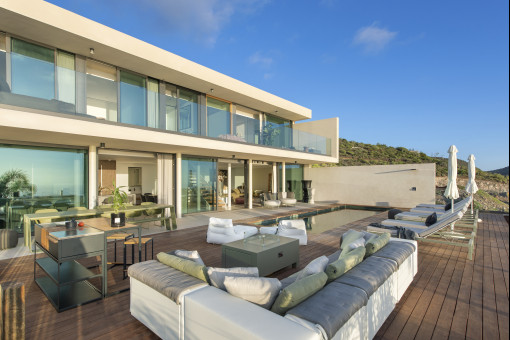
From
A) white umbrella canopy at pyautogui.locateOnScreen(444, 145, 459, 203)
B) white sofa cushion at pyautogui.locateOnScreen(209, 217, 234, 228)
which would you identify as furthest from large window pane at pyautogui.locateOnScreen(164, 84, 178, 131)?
white umbrella canopy at pyautogui.locateOnScreen(444, 145, 459, 203)

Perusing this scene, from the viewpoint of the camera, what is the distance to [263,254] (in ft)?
13.5

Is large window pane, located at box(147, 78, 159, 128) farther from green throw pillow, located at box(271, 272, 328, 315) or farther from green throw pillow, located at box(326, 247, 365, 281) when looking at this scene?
green throw pillow, located at box(271, 272, 328, 315)

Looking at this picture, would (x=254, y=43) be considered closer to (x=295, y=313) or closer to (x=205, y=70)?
(x=205, y=70)

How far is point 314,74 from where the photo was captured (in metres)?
21.0

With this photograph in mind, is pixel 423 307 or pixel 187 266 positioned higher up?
pixel 187 266

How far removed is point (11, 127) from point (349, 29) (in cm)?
1574

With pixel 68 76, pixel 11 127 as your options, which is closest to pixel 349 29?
pixel 68 76

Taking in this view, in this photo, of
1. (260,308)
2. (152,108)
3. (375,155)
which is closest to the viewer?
(260,308)

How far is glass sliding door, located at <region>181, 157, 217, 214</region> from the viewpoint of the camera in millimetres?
10617

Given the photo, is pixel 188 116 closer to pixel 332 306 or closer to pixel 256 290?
pixel 256 290

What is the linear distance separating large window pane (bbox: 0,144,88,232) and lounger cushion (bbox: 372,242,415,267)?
8.54m

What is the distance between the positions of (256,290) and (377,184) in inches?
582

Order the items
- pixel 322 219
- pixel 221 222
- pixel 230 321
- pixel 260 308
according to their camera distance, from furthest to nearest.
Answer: pixel 322 219 < pixel 221 222 < pixel 260 308 < pixel 230 321

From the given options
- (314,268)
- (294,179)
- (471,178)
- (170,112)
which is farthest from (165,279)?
(294,179)
